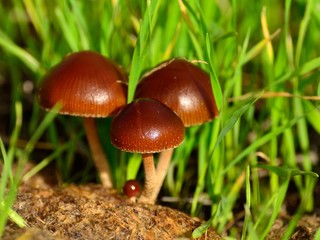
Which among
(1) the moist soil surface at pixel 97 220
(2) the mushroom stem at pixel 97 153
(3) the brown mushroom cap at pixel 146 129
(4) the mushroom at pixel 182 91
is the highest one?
(4) the mushroom at pixel 182 91

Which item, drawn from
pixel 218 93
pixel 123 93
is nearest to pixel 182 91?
pixel 218 93

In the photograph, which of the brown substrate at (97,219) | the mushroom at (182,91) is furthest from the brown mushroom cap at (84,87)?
the brown substrate at (97,219)

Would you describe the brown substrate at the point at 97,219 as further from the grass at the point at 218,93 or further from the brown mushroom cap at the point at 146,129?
the brown mushroom cap at the point at 146,129

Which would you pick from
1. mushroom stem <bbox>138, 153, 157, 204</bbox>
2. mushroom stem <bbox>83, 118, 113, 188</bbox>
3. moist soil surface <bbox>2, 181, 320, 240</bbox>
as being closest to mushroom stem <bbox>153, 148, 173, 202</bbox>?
mushroom stem <bbox>138, 153, 157, 204</bbox>

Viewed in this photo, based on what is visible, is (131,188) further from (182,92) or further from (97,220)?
(182,92)

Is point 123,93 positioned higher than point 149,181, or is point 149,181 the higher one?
point 123,93

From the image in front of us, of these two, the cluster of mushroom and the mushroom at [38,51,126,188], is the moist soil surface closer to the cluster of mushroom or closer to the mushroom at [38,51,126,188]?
the cluster of mushroom

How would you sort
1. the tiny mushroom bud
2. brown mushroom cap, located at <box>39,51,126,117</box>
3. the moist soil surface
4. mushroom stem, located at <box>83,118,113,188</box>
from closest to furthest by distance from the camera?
the moist soil surface < brown mushroom cap, located at <box>39,51,126,117</box> < the tiny mushroom bud < mushroom stem, located at <box>83,118,113,188</box>
